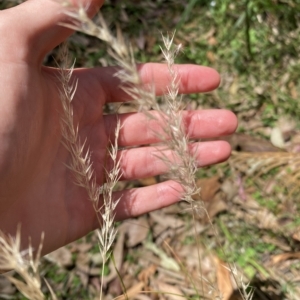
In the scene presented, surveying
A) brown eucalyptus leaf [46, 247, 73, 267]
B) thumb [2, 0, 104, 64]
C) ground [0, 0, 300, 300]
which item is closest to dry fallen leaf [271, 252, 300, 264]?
ground [0, 0, 300, 300]

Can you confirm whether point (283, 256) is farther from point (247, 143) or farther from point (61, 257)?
point (61, 257)

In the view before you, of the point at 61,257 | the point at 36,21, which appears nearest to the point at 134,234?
the point at 61,257

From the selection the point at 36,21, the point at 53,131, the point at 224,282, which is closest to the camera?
the point at 36,21

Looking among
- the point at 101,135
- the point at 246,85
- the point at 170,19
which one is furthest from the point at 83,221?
the point at 170,19

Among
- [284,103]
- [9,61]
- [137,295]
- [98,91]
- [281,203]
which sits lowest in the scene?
[137,295]

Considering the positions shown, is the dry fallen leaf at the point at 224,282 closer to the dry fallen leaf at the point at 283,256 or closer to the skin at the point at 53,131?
the dry fallen leaf at the point at 283,256

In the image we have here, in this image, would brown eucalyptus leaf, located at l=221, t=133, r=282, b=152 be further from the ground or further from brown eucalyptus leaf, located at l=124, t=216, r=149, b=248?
brown eucalyptus leaf, located at l=124, t=216, r=149, b=248

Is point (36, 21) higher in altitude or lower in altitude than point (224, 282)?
higher

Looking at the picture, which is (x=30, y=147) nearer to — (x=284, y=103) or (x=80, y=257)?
(x=80, y=257)
